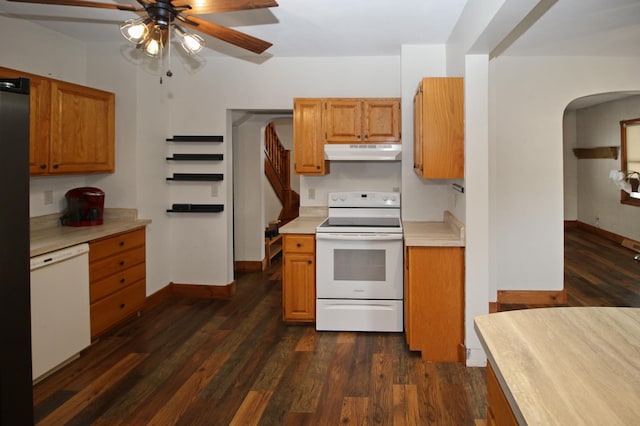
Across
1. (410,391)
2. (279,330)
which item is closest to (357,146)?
(279,330)

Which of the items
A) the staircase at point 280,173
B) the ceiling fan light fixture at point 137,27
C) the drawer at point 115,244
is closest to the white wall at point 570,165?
the staircase at point 280,173

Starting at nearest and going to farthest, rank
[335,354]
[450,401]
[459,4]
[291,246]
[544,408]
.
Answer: [544,408] < [450,401] < [459,4] < [335,354] < [291,246]

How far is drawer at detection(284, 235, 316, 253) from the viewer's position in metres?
4.06

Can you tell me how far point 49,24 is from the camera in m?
3.83

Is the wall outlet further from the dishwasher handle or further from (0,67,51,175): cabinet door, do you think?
the dishwasher handle

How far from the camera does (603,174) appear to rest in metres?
8.58

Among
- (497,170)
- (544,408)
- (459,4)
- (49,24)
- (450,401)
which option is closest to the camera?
(544,408)

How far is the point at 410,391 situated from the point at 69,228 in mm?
2932

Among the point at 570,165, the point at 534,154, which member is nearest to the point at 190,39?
the point at 534,154

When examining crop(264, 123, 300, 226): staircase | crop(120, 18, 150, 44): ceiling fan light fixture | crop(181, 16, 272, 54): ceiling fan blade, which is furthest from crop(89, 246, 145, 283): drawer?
crop(264, 123, 300, 226): staircase

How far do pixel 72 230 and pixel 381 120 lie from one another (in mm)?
2798

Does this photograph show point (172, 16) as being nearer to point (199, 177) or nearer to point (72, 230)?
point (72, 230)

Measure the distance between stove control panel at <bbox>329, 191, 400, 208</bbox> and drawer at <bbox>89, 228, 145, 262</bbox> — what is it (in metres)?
1.82

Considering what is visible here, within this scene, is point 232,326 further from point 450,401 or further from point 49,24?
point 49,24
